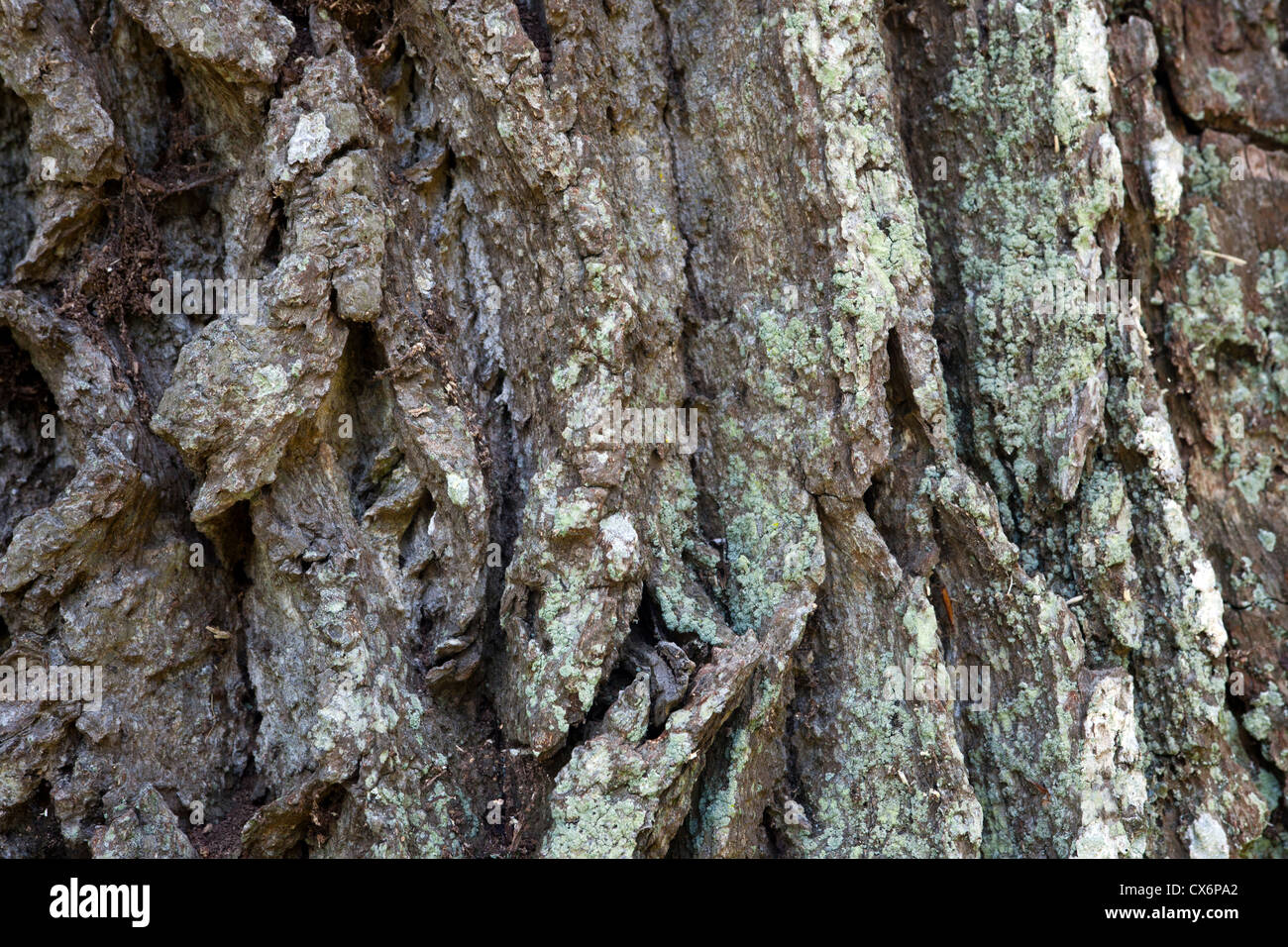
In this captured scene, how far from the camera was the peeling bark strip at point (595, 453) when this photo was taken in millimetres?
3850

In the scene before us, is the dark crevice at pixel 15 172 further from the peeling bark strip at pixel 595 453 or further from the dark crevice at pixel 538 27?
the dark crevice at pixel 538 27

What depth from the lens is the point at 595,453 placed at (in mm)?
3924

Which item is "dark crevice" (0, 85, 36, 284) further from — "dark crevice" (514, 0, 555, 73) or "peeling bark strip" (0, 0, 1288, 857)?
"dark crevice" (514, 0, 555, 73)

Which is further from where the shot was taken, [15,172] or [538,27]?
[15,172]

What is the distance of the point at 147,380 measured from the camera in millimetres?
4184

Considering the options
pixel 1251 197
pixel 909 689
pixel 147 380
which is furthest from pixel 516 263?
pixel 1251 197

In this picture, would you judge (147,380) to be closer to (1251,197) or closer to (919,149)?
(919,149)

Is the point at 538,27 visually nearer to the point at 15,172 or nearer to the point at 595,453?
the point at 595,453

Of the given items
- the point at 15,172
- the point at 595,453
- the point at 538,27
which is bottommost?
the point at 595,453

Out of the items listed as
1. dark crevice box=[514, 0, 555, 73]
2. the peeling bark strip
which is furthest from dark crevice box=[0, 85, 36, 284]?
dark crevice box=[514, 0, 555, 73]

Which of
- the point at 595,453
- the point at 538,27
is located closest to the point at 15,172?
the point at 538,27

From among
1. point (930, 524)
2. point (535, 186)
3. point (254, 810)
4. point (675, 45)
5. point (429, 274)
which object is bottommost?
point (254, 810)

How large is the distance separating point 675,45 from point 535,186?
1.11 metres

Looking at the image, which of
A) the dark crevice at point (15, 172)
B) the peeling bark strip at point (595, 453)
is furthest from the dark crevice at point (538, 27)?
the dark crevice at point (15, 172)
